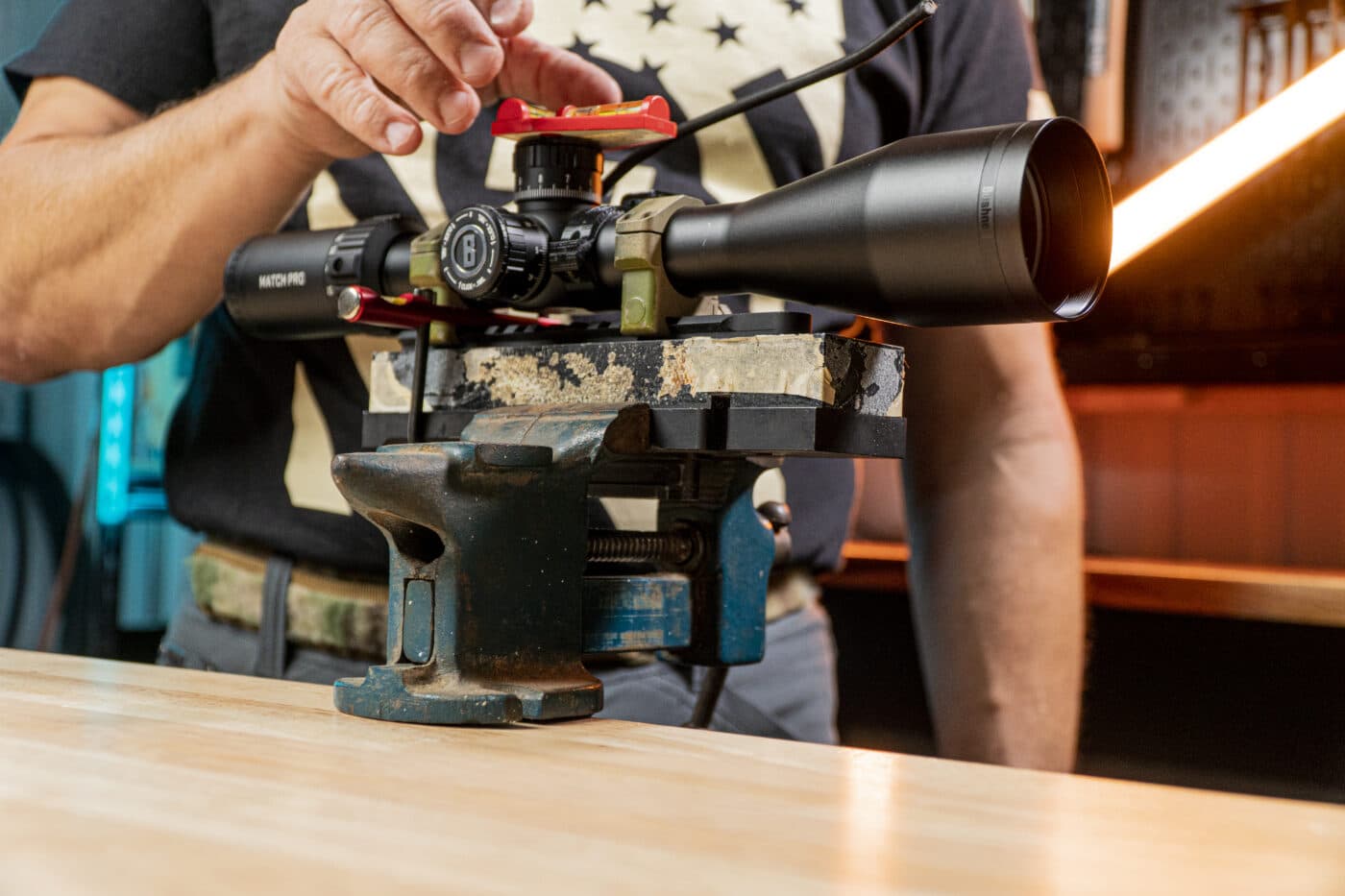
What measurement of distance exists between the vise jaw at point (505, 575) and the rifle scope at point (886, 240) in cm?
7

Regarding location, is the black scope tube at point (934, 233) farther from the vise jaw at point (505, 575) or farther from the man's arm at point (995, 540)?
the man's arm at point (995, 540)

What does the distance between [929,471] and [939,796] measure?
0.81 metres

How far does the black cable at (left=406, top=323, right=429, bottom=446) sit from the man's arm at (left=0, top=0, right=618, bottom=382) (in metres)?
0.12

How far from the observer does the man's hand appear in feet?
2.14

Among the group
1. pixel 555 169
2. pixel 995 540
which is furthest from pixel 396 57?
pixel 995 540

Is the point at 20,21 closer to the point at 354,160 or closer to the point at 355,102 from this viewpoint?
the point at 354,160

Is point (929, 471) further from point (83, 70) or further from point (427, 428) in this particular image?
point (83, 70)

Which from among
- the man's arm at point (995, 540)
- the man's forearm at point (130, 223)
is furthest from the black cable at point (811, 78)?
the man's arm at point (995, 540)

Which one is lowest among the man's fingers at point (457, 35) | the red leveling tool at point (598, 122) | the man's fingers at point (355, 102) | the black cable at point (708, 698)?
the black cable at point (708, 698)

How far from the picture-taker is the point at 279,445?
3.05 ft

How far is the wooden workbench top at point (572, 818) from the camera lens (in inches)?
12.6

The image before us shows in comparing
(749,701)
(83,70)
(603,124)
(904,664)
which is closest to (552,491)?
(603,124)

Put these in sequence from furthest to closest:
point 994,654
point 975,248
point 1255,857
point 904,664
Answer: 1. point 904,664
2. point 994,654
3. point 975,248
4. point 1255,857

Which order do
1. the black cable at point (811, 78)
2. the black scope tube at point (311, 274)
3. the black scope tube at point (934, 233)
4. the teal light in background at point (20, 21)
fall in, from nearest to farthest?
the black scope tube at point (934, 233) < the black cable at point (811, 78) < the black scope tube at point (311, 274) < the teal light in background at point (20, 21)
